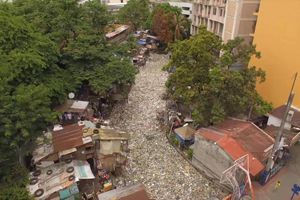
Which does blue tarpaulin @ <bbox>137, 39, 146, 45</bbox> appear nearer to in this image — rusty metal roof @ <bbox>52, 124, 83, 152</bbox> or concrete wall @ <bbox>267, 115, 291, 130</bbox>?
concrete wall @ <bbox>267, 115, 291, 130</bbox>

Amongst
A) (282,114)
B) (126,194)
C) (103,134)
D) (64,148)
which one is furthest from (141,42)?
(126,194)

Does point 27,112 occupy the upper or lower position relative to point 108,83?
upper

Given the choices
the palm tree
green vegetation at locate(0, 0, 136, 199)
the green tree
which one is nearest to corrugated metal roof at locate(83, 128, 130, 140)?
green vegetation at locate(0, 0, 136, 199)

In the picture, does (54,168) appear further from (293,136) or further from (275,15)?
(275,15)

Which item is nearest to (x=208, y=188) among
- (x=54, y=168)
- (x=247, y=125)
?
(x=247, y=125)

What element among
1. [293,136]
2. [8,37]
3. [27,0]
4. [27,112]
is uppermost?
[27,0]

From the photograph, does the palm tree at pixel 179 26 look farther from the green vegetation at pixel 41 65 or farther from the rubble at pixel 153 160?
the green vegetation at pixel 41 65

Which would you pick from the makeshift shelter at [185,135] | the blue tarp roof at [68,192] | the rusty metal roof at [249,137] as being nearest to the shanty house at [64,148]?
the blue tarp roof at [68,192]

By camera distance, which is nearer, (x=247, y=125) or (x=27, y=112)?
(x=27, y=112)
